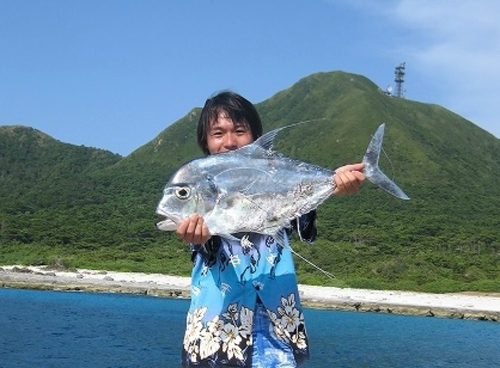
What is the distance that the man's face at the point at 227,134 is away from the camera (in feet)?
10.8

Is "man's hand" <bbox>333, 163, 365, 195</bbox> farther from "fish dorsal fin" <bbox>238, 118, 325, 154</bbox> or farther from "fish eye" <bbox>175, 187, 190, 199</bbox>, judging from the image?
"fish eye" <bbox>175, 187, 190, 199</bbox>

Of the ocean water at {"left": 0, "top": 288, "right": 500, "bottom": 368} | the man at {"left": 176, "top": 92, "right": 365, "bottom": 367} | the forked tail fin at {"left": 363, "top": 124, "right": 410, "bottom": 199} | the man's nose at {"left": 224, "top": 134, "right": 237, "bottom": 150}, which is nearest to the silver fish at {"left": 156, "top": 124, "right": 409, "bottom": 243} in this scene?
the forked tail fin at {"left": 363, "top": 124, "right": 410, "bottom": 199}

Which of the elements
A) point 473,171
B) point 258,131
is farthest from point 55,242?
point 473,171

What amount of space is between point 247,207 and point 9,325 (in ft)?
84.8

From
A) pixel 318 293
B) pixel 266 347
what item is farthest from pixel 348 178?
pixel 318 293

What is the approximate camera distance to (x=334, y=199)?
81438 mm

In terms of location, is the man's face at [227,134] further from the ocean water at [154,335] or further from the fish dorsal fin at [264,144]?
the ocean water at [154,335]

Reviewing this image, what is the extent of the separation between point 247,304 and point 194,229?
57 cm

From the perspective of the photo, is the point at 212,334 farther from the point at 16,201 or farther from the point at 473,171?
the point at 473,171

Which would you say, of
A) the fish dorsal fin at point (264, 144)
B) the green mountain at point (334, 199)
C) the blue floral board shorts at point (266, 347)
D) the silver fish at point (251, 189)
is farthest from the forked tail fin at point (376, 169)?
the green mountain at point (334, 199)

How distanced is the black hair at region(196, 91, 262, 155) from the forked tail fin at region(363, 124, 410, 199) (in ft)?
2.09

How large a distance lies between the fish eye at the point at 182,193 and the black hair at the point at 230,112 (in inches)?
29.7

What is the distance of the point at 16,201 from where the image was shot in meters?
79.2

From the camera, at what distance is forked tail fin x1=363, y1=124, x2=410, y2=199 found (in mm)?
3045
